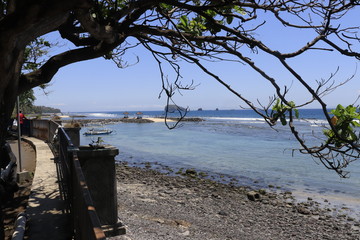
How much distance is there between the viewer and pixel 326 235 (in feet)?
32.3

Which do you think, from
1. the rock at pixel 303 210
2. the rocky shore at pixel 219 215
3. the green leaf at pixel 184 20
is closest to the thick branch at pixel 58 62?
the green leaf at pixel 184 20

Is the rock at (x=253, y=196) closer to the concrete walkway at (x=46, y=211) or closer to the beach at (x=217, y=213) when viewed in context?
the beach at (x=217, y=213)

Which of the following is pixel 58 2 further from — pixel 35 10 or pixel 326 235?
pixel 326 235

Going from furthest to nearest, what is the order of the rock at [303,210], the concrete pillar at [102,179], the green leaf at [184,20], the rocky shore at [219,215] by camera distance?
the rock at [303,210] → the rocky shore at [219,215] → the concrete pillar at [102,179] → the green leaf at [184,20]

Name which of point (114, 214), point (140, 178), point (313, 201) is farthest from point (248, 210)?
point (114, 214)

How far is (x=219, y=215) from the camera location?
36.0ft

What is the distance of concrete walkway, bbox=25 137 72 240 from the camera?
4.70 m

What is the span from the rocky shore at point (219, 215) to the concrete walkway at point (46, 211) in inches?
85.3

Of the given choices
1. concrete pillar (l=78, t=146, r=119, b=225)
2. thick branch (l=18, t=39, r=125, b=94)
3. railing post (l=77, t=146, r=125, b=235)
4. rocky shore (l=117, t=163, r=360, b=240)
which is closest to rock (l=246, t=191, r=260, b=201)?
rocky shore (l=117, t=163, r=360, b=240)

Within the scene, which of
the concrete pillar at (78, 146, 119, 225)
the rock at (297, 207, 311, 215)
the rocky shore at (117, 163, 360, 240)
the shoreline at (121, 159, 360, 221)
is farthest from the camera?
the shoreline at (121, 159, 360, 221)

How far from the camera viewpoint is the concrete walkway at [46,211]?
185 inches

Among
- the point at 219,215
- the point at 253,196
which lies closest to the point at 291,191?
the point at 253,196

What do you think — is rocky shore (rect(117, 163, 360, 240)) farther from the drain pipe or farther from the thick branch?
the thick branch

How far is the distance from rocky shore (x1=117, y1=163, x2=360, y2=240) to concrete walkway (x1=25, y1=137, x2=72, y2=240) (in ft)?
7.11
